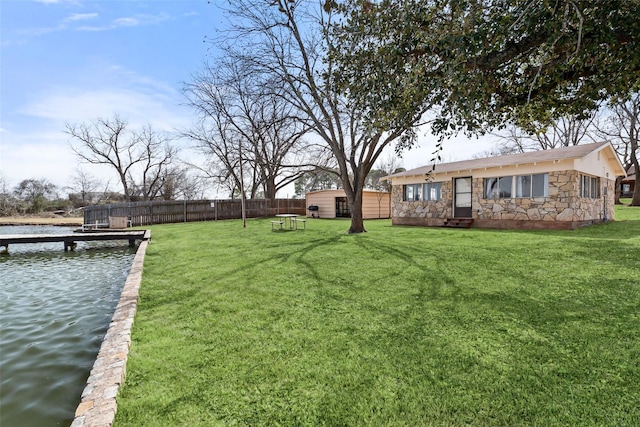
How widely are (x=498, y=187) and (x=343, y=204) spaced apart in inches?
441

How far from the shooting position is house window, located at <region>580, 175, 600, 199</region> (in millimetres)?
11390

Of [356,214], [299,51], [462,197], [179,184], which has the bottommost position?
[356,214]

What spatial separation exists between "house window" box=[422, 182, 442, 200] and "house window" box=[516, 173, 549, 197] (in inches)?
125

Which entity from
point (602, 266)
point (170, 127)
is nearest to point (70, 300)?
point (602, 266)

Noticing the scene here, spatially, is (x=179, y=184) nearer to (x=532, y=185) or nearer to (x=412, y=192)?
(x=412, y=192)

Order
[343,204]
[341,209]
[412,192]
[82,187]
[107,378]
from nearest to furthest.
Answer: [107,378] < [412,192] < [343,204] < [341,209] < [82,187]

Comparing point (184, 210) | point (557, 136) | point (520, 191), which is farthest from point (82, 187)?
point (557, 136)

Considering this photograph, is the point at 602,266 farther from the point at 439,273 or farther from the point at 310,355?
the point at 310,355

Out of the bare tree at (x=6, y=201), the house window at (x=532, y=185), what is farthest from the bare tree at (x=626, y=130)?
the bare tree at (x=6, y=201)

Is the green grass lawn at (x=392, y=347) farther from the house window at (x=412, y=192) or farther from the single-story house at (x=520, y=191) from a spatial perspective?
the house window at (x=412, y=192)

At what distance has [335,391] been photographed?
2.13 m

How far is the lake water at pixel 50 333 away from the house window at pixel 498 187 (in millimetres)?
12881

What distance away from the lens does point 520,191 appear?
11703 millimetres

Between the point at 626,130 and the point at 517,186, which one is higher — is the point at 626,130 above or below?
above
